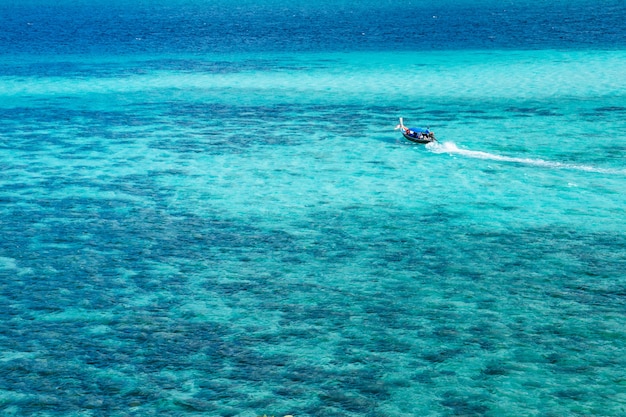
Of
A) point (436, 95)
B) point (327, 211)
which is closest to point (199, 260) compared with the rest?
point (327, 211)

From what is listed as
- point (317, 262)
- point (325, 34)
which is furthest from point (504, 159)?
point (325, 34)

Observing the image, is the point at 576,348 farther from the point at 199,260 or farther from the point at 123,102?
the point at 123,102

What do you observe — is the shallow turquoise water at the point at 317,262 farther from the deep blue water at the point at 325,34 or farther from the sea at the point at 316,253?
the deep blue water at the point at 325,34

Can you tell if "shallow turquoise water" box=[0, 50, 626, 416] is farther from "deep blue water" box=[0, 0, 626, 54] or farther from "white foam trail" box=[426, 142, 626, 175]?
"deep blue water" box=[0, 0, 626, 54]

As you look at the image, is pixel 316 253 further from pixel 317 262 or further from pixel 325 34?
pixel 325 34

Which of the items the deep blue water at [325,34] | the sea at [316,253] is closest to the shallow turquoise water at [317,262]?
the sea at [316,253]
